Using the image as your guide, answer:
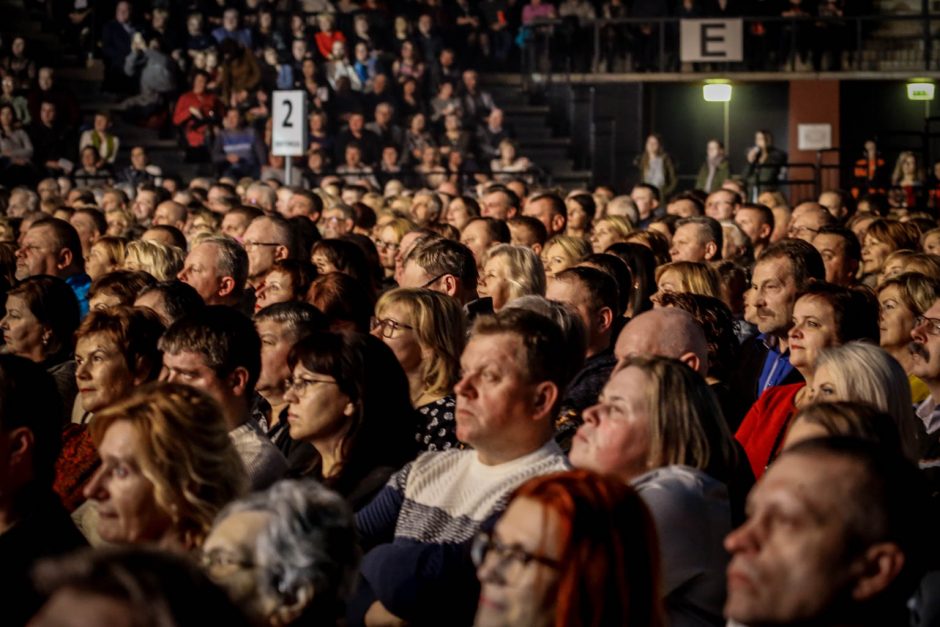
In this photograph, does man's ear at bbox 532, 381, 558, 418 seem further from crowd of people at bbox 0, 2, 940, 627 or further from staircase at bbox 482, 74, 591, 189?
staircase at bbox 482, 74, 591, 189

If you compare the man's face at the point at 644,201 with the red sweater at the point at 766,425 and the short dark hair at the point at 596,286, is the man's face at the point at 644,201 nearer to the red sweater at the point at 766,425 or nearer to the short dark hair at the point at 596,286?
the short dark hair at the point at 596,286

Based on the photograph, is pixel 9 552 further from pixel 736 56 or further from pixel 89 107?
pixel 736 56

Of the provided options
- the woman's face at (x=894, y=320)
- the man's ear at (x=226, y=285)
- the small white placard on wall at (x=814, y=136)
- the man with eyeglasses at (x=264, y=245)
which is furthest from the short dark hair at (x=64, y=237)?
the small white placard on wall at (x=814, y=136)

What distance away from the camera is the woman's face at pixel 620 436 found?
4.56m

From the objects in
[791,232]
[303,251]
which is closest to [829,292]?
[303,251]

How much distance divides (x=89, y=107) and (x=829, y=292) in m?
22.2

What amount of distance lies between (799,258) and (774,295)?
252mm

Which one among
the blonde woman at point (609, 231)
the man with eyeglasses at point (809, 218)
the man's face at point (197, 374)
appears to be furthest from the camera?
the man with eyeglasses at point (809, 218)

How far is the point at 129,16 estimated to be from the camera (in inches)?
1104

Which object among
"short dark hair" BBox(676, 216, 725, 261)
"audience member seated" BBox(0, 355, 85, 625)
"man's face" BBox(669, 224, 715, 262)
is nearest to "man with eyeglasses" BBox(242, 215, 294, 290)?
"man's face" BBox(669, 224, 715, 262)

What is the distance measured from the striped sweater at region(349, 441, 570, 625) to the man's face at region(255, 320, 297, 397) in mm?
1876

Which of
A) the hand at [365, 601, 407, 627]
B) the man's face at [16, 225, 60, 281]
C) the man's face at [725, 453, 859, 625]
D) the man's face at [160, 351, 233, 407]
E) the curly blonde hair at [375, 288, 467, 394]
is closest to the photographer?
the man's face at [725, 453, 859, 625]

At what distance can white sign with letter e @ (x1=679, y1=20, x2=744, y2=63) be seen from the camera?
29953mm

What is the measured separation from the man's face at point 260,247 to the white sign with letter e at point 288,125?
27.7ft
